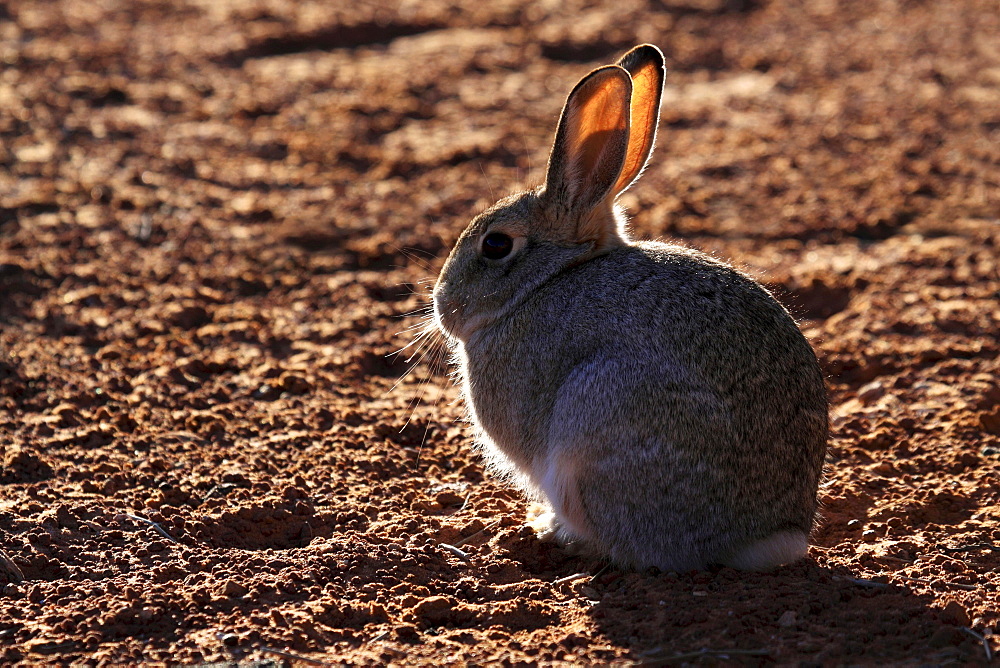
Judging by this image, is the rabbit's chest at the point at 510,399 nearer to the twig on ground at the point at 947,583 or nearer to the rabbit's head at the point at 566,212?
the rabbit's head at the point at 566,212

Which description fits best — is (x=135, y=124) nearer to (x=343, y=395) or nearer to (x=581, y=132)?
(x=343, y=395)

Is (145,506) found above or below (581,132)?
below

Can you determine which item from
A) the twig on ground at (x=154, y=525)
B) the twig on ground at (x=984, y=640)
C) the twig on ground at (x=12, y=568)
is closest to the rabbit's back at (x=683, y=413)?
the twig on ground at (x=984, y=640)

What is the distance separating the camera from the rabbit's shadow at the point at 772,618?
374cm

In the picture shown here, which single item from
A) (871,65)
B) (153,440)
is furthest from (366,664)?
(871,65)

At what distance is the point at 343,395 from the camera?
602cm

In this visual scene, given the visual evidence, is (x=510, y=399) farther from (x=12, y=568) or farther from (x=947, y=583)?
(x=12, y=568)

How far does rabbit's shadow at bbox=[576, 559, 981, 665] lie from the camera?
374cm

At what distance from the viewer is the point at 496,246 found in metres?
5.09

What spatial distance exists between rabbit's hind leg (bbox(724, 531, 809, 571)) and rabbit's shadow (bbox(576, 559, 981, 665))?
5 centimetres

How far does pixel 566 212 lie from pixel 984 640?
2.30 metres

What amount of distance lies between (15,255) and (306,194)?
2004 mm

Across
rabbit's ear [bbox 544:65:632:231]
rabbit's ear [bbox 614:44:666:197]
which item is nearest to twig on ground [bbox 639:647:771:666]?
rabbit's ear [bbox 544:65:632:231]

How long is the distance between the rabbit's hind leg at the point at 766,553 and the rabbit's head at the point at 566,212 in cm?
139
